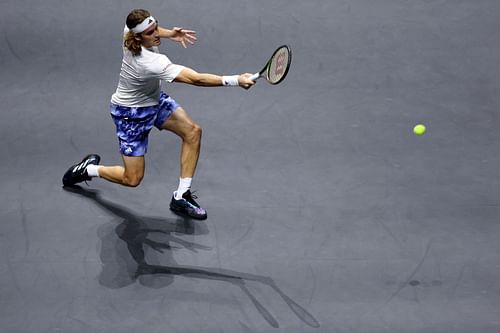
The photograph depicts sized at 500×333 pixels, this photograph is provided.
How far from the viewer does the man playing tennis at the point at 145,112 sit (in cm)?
634

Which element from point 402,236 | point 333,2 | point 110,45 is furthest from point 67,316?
point 333,2

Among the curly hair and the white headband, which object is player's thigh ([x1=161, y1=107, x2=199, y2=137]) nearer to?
the curly hair

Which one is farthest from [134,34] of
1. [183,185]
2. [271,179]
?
[271,179]

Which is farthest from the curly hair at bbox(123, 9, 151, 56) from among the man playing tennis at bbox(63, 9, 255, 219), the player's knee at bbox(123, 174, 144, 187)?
the player's knee at bbox(123, 174, 144, 187)

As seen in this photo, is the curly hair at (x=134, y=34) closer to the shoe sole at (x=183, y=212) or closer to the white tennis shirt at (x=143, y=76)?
the white tennis shirt at (x=143, y=76)

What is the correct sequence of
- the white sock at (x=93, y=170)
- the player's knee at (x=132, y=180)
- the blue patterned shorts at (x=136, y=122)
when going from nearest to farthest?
the blue patterned shorts at (x=136, y=122) → the player's knee at (x=132, y=180) → the white sock at (x=93, y=170)

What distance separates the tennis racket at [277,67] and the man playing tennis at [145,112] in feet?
1.18

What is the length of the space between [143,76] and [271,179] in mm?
1545

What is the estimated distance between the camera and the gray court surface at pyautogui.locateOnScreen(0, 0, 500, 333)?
6.12 m

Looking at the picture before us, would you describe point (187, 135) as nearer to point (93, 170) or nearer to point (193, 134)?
point (193, 134)

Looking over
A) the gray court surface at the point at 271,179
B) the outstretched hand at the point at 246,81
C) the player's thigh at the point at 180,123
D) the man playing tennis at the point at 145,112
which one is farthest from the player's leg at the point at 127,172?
the outstretched hand at the point at 246,81

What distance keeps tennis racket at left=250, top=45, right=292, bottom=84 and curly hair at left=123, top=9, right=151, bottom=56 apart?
91 cm

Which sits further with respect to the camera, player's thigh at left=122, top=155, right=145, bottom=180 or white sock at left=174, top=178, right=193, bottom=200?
white sock at left=174, top=178, right=193, bottom=200

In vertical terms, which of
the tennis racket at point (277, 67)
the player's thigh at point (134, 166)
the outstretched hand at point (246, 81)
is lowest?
the player's thigh at point (134, 166)
